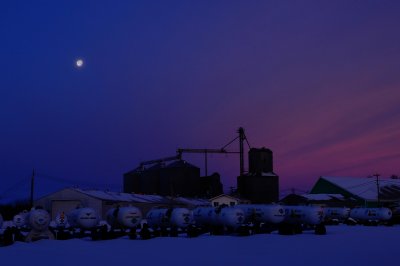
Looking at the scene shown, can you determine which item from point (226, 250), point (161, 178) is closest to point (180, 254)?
point (226, 250)

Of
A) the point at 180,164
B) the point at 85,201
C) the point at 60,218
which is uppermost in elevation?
the point at 180,164

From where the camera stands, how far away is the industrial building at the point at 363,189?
7444cm

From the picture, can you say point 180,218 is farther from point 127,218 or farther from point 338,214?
point 338,214

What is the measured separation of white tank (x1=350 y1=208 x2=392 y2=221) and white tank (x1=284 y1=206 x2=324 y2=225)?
607 inches

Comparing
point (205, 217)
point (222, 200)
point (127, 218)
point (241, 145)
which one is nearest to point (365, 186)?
point (241, 145)

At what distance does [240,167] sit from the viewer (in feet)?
267

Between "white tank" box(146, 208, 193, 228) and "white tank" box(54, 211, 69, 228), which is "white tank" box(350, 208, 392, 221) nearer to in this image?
"white tank" box(146, 208, 193, 228)

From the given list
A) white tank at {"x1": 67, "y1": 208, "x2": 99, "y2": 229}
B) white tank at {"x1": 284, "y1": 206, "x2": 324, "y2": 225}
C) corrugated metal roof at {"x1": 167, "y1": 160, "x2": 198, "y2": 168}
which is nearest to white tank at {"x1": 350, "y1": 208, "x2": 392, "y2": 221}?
white tank at {"x1": 284, "y1": 206, "x2": 324, "y2": 225}

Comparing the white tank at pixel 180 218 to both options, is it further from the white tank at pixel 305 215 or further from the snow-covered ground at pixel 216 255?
the snow-covered ground at pixel 216 255

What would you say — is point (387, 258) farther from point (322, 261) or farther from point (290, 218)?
point (290, 218)

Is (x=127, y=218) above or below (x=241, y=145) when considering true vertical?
below

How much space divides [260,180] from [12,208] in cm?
3919

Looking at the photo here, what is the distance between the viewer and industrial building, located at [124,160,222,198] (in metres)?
78.2

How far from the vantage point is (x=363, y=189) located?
7925cm
